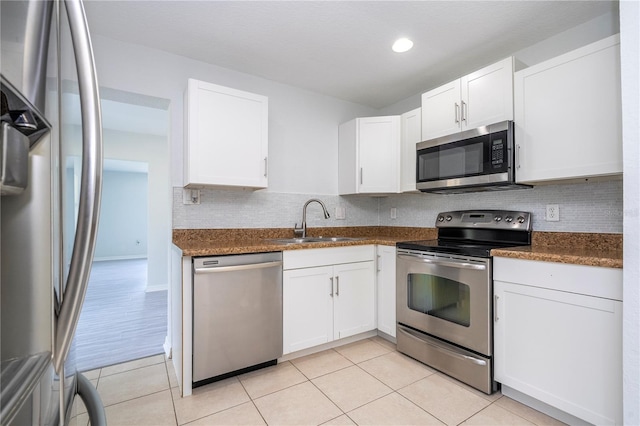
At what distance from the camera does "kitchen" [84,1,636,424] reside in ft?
6.57

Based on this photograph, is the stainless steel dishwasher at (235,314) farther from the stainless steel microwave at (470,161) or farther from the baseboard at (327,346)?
the stainless steel microwave at (470,161)

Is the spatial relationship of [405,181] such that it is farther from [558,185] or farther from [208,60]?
[208,60]

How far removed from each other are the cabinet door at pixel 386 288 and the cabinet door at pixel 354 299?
62 millimetres

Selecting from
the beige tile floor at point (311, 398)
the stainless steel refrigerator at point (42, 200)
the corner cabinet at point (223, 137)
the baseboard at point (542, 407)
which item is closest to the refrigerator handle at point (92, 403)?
the stainless steel refrigerator at point (42, 200)

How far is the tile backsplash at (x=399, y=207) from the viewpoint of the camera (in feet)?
6.25

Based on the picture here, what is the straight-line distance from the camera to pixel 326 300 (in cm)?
243

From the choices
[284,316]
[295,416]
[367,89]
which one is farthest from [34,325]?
[367,89]

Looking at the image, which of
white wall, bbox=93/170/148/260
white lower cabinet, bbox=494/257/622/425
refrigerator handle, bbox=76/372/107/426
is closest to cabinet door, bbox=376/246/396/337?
white lower cabinet, bbox=494/257/622/425

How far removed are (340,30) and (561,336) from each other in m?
2.27

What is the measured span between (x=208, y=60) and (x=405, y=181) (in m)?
2.00

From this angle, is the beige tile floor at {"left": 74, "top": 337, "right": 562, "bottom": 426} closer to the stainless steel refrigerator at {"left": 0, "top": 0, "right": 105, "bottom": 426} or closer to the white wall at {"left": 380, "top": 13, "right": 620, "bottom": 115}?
the stainless steel refrigerator at {"left": 0, "top": 0, "right": 105, "bottom": 426}

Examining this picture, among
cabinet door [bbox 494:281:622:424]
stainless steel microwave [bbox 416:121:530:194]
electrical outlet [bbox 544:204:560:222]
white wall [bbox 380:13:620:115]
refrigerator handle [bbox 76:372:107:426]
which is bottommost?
cabinet door [bbox 494:281:622:424]

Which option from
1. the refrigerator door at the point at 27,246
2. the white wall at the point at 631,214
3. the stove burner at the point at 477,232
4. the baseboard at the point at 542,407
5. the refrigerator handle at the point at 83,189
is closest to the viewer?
the refrigerator door at the point at 27,246

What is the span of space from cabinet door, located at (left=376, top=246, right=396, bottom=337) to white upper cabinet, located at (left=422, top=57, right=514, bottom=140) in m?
1.06
